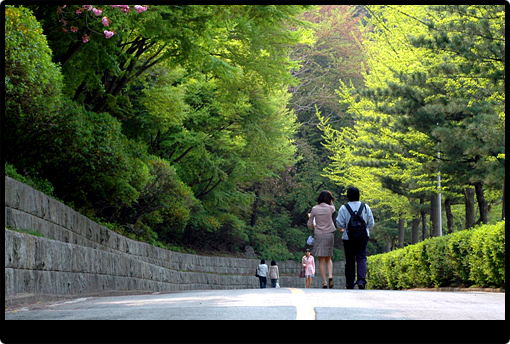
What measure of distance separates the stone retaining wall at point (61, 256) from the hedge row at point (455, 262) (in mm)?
7416

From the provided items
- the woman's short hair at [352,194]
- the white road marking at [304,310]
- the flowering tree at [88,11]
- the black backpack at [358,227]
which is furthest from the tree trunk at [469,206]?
the white road marking at [304,310]

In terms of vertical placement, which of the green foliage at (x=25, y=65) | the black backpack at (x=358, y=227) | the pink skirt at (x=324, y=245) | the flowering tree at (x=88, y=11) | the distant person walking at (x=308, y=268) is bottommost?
the distant person walking at (x=308, y=268)

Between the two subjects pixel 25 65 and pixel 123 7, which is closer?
pixel 25 65

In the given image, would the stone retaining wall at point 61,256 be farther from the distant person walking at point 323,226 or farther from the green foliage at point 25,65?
the distant person walking at point 323,226

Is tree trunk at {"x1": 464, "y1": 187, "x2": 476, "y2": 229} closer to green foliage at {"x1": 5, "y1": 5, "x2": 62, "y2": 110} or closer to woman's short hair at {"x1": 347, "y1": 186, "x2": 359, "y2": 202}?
woman's short hair at {"x1": 347, "y1": 186, "x2": 359, "y2": 202}

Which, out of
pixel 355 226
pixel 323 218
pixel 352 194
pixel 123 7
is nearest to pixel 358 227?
pixel 355 226

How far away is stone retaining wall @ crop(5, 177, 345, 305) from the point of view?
33.9 ft

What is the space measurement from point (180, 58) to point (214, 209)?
58.2 feet

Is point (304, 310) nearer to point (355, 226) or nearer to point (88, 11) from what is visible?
point (355, 226)

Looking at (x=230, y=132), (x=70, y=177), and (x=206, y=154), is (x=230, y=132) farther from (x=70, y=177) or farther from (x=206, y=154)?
(x=70, y=177)

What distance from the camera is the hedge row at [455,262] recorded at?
43.1 ft

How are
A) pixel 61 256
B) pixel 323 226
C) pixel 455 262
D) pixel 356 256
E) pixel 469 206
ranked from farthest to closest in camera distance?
pixel 469 206 < pixel 455 262 < pixel 323 226 < pixel 356 256 < pixel 61 256

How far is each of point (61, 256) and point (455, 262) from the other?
8532 millimetres

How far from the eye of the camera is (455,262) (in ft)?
50.9
